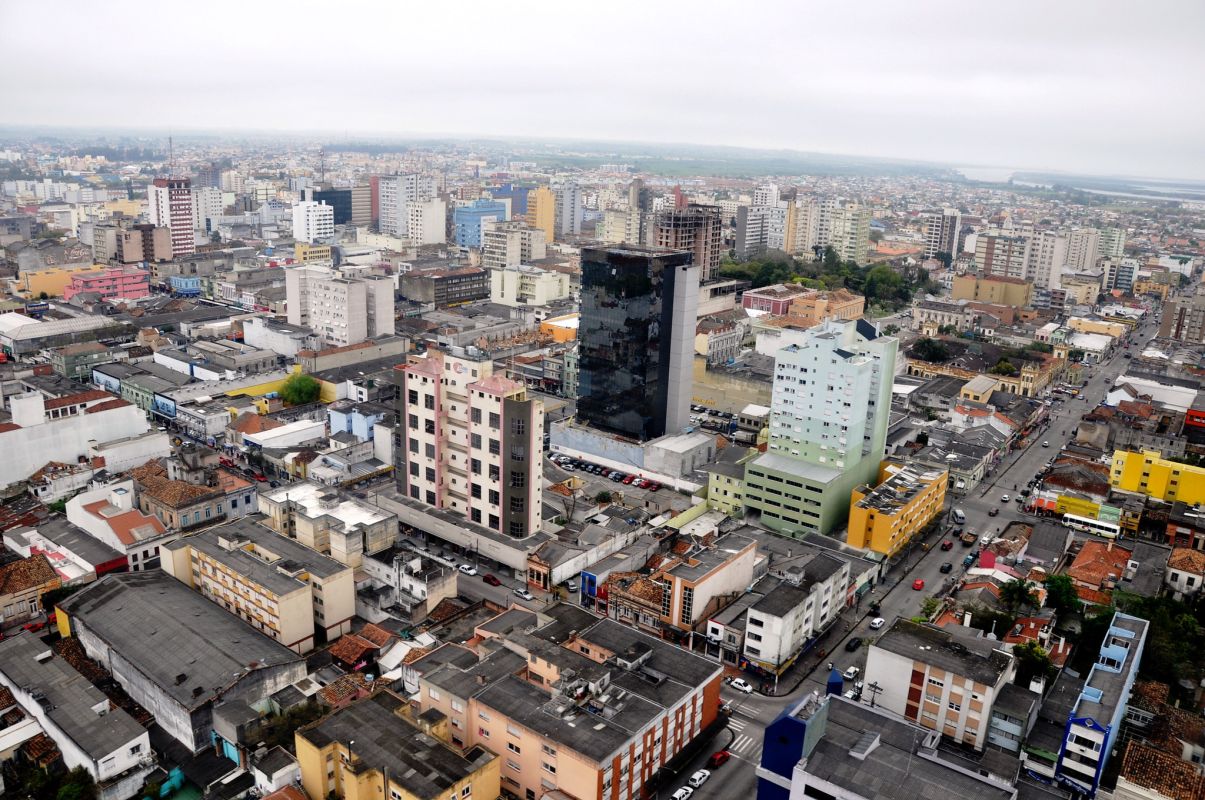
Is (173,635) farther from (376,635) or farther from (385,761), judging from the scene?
Result: (385,761)

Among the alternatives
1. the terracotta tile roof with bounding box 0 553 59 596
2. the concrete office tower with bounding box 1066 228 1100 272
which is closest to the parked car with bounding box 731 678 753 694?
the terracotta tile roof with bounding box 0 553 59 596

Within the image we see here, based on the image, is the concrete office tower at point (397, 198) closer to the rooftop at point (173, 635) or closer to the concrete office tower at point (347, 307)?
the concrete office tower at point (347, 307)

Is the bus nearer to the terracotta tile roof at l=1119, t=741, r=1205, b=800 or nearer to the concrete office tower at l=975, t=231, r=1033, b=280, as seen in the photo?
the terracotta tile roof at l=1119, t=741, r=1205, b=800

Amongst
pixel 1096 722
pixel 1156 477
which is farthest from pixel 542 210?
pixel 1096 722

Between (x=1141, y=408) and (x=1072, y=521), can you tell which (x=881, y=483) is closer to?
(x=1072, y=521)

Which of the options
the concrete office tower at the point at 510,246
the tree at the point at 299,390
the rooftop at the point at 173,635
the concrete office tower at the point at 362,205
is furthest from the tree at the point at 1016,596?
the concrete office tower at the point at 362,205

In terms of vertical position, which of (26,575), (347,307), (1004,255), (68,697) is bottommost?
(68,697)
